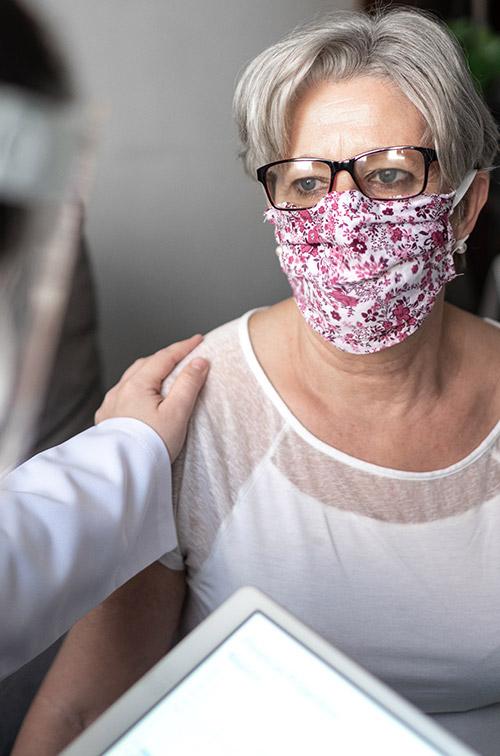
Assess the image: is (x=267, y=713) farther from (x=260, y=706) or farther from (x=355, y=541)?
(x=355, y=541)

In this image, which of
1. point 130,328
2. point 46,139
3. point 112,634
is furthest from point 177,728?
point 130,328

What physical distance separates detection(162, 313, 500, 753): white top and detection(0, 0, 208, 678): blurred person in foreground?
12 centimetres

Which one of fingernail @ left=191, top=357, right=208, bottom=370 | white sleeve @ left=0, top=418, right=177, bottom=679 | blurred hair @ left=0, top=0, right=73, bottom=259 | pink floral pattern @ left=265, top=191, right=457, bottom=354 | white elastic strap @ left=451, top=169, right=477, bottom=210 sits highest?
blurred hair @ left=0, top=0, right=73, bottom=259

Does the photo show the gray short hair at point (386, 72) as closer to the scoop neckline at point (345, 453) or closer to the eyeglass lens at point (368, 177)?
the eyeglass lens at point (368, 177)

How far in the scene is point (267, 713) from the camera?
0.56m

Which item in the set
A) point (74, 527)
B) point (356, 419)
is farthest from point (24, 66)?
point (74, 527)

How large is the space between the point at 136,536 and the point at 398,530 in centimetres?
47

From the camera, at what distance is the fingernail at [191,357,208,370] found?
1274 mm

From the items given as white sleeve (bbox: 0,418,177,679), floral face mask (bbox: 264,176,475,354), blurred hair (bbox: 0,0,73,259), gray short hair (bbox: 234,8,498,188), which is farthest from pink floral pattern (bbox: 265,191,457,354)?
blurred hair (bbox: 0,0,73,259)

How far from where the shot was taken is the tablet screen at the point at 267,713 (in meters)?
0.54

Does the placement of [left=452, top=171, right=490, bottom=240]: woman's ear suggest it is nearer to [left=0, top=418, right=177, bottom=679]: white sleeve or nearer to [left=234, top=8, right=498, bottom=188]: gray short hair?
[left=234, top=8, right=498, bottom=188]: gray short hair

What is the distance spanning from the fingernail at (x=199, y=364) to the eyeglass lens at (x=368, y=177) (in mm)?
302

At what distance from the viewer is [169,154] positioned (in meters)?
2.13

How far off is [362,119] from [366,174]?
83mm
